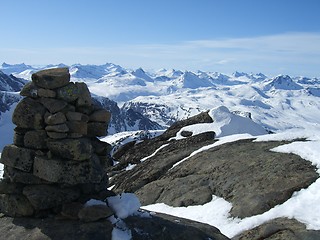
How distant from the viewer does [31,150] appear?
16.0 meters

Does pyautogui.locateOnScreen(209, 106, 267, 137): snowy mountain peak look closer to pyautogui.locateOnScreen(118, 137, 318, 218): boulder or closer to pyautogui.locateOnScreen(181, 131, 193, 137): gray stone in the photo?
pyautogui.locateOnScreen(181, 131, 193, 137): gray stone

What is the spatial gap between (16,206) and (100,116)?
522 centimetres

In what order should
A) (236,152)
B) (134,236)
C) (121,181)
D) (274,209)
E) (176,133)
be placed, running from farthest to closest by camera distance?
(176,133)
(121,181)
(236,152)
(274,209)
(134,236)

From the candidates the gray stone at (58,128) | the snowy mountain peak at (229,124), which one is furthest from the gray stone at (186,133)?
the gray stone at (58,128)

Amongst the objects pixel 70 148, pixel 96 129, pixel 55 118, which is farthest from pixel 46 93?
pixel 96 129

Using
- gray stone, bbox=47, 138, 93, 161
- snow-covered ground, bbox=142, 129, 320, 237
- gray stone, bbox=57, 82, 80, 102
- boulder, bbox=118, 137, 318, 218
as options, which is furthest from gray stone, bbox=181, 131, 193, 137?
gray stone, bbox=47, 138, 93, 161

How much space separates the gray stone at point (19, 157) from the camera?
1593 cm

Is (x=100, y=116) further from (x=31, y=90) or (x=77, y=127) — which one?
(x=31, y=90)

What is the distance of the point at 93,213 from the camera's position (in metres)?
14.9

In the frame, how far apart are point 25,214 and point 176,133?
35.8 m

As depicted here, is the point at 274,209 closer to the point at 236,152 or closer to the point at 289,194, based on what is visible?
the point at 289,194

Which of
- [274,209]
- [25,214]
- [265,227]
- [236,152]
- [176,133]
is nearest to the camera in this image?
[25,214]

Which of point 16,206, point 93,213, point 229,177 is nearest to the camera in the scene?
point 93,213

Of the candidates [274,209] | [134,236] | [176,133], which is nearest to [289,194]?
[274,209]
